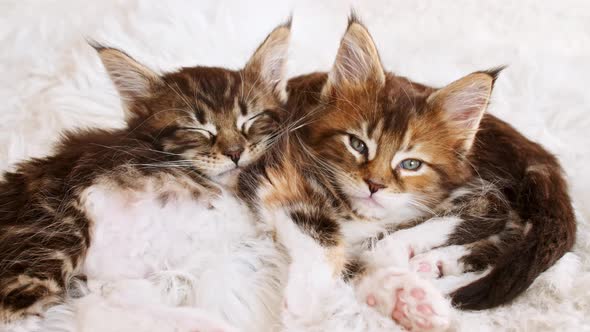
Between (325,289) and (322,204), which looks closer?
(325,289)

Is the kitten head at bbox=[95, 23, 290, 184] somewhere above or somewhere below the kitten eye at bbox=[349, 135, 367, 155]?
above

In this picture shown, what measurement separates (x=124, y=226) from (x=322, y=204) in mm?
447

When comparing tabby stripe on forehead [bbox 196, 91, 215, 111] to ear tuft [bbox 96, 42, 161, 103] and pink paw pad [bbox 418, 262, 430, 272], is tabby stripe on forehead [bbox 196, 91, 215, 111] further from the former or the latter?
pink paw pad [bbox 418, 262, 430, 272]

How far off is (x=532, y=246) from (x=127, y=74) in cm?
102

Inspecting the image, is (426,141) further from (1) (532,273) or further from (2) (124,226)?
(2) (124,226)

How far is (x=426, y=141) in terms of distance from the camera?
138cm

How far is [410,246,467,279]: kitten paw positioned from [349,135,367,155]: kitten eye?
27cm

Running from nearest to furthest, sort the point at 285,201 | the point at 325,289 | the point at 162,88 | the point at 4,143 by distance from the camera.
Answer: the point at 325,289 → the point at 285,201 → the point at 162,88 → the point at 4,143

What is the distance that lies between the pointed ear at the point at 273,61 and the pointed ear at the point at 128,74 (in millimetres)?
247

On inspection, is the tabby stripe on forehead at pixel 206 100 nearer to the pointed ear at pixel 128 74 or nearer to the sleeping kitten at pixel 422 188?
the pointed ear at pixel 128 74

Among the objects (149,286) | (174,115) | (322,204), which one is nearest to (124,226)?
(149,286)

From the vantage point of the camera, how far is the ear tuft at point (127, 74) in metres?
1.42

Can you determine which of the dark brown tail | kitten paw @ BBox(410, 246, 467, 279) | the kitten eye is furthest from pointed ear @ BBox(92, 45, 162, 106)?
the dark brown tail

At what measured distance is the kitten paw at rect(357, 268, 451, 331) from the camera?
1.14 m
